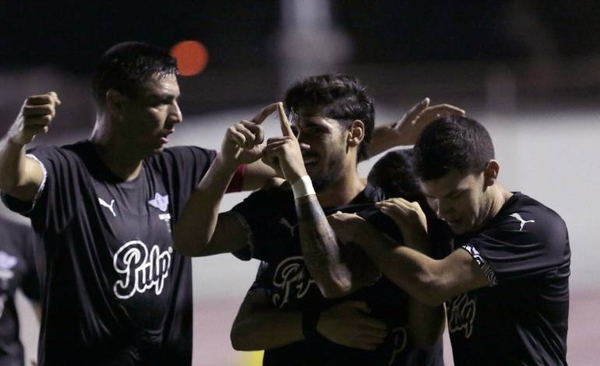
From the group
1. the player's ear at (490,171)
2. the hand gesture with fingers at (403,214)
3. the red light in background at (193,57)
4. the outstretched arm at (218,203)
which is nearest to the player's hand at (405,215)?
the hand gesture with fingers at (403,214)

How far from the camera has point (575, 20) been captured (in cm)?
1767

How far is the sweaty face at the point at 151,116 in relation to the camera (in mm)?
5184

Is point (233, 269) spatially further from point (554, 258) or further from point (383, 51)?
point (554, 258)

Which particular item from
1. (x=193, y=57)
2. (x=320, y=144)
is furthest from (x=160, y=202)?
(x=193, y=57)

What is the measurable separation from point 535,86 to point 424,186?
12.2m

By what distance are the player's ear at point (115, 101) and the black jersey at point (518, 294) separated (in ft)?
5.26

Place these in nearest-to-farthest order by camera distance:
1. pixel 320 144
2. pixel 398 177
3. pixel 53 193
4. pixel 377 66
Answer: pixel 320 144 → pixel 398 177 → pixel 53 193 → pixel 377 66

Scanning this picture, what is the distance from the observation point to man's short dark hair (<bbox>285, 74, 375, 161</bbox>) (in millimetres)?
4637

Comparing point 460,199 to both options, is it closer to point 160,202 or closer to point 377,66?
point 160,202

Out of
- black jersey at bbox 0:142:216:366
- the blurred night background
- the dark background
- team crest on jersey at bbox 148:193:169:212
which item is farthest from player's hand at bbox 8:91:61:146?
the dark background

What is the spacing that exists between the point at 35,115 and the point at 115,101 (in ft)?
2.62

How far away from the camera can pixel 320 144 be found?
4.60 metres

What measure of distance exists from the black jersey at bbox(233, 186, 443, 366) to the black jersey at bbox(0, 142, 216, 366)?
54 cm

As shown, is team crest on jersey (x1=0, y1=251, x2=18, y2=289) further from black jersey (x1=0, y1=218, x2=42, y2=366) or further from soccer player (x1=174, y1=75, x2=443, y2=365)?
soccer player (x1=174, y1=75, x2=443, y2=365)
